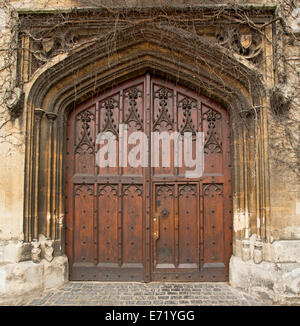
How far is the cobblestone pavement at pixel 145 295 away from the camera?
11.2 feet

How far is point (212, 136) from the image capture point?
4219 mm

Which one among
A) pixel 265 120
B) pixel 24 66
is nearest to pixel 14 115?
pixel 24 66

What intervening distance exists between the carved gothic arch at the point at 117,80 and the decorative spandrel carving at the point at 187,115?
257mm

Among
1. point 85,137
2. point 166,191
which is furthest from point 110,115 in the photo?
point 166,191

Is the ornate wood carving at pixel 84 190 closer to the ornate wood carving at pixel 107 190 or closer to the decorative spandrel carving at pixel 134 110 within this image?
the ornate wood carving at pixel 107 190

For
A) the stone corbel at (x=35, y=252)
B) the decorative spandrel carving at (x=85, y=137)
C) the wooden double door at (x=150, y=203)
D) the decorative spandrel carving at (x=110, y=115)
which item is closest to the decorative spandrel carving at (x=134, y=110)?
the wooden double door at (x=150, y=203)

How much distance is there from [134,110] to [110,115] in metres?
0.42

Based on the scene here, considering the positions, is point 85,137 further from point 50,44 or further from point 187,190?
point 187,190

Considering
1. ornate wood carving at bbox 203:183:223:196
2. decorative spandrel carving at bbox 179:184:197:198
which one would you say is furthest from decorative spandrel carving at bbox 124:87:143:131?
ornate wood carving at bbox 203:183:223:196

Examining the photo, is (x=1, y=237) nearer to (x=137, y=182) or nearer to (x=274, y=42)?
(x=137, y=182)

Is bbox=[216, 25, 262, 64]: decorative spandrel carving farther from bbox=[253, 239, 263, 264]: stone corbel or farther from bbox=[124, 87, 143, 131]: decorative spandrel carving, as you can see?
bbox=[253, 239, 263, 264]: stone corbel

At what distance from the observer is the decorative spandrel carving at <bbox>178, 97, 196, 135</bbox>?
422 centimetres

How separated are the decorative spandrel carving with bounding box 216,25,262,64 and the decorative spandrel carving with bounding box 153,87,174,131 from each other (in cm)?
115

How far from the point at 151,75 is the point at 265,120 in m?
2.00
